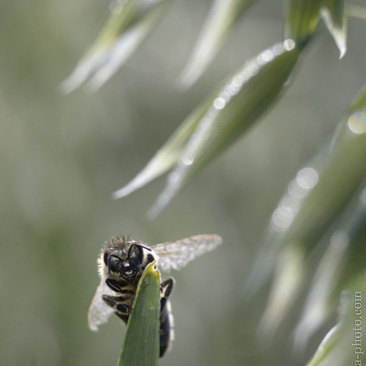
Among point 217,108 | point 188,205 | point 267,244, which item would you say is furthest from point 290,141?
point 217,108

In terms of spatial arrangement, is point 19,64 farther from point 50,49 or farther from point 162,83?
point 162,83

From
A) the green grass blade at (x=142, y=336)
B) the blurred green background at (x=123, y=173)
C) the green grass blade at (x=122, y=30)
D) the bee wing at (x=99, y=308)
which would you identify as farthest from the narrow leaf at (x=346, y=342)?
the blurred green background at (x=123, y=173)

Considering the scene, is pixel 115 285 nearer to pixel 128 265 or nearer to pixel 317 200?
pixel 128 265

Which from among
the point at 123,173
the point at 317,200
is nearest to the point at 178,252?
the point at 317,200

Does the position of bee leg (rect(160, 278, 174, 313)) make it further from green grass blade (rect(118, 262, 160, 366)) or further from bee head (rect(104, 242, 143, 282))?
green grass blade (rect(118, 262, 160, 366))

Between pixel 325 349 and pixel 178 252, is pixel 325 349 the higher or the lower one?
the lower one

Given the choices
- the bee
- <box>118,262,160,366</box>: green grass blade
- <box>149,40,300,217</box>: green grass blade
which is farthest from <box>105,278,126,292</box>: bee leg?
<box>118,262,160,366</box>: green grass blade
